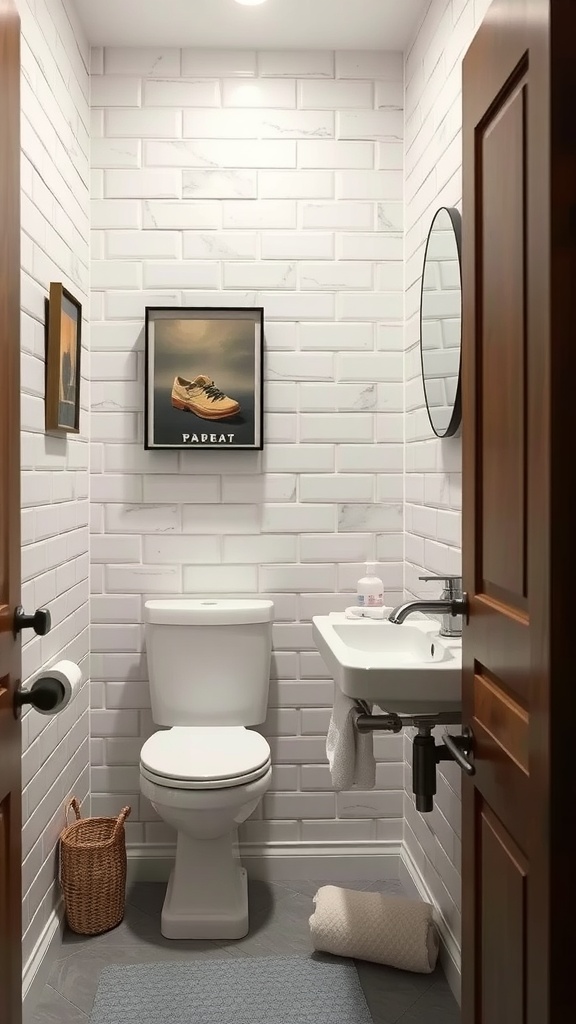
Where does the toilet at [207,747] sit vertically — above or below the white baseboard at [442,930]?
above

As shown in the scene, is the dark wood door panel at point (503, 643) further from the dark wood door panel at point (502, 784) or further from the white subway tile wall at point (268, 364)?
the white subway tile wall at point (268, 364)

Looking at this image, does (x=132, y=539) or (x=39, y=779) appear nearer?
(x=39, y=779)

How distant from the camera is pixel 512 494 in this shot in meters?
1.18

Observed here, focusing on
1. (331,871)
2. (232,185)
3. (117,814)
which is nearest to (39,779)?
(117,814)

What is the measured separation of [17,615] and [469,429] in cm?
81

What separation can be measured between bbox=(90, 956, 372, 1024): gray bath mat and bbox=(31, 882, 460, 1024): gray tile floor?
0.04m

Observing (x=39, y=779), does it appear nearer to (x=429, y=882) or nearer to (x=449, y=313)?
(x=429, y=882)

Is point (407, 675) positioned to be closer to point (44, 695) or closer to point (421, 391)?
point (44, 695)

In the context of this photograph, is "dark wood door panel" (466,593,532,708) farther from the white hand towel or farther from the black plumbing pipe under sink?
the white hand towel

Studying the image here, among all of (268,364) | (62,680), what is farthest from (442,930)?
(268,364)

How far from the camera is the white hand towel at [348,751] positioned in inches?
80.9

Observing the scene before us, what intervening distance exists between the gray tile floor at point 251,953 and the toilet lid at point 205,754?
1.71 ft

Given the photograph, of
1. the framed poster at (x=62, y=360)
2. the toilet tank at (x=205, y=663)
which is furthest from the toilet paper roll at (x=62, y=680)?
the toilet tank at (x=205, y=663)

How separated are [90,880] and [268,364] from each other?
5.59 ft
